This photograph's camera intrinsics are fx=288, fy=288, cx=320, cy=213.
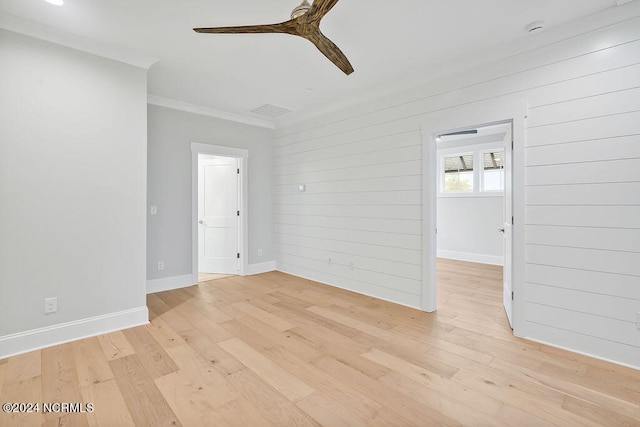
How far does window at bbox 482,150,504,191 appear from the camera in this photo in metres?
6.19

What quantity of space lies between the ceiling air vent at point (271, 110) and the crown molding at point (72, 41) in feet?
6.04

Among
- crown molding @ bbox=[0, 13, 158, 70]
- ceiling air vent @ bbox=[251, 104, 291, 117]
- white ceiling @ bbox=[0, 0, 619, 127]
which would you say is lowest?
crown molding @ bbox=[0, 13, 158, 70]

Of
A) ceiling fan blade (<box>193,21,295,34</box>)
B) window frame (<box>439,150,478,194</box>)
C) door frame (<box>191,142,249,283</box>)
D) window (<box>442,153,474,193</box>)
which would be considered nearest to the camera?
ceiling fan blade (<box>193,21,295,34</box>)

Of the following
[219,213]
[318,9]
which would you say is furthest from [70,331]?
[318,9]

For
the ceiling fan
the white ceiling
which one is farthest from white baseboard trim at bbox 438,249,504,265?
the ceiling fan

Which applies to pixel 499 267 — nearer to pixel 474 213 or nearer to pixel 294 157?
pixel 474 213

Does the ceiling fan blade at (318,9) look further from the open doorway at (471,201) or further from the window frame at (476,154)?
the window frame at (476,154)

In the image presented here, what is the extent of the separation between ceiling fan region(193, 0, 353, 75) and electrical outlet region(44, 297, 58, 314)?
8.77 feet

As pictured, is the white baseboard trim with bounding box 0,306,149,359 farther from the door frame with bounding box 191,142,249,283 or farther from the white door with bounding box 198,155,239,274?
the white door with bounding box 198,155,239,274

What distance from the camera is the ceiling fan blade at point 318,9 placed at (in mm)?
1636

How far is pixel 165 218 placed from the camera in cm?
430

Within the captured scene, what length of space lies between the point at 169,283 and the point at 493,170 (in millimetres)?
6672

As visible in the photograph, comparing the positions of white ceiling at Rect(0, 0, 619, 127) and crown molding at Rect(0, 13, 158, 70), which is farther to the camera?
crown molding at Rect(0, 13, 158, 70)

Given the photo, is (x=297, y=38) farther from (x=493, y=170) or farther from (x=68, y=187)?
(x=493, y=170)
